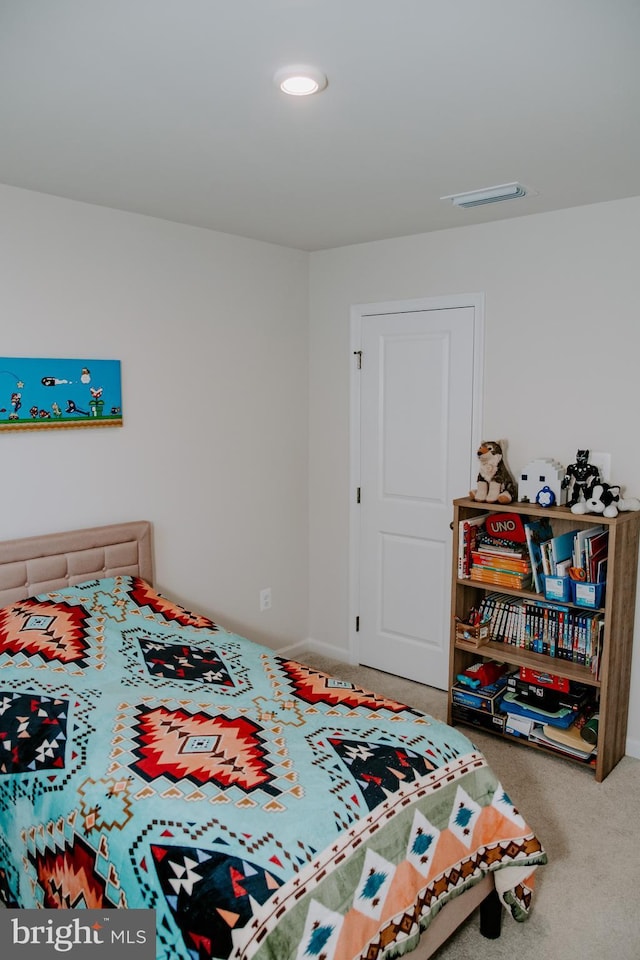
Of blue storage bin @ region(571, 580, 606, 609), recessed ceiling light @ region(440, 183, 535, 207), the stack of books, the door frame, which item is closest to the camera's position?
recessed ceiling light @ region(440, 183, 535, 207)

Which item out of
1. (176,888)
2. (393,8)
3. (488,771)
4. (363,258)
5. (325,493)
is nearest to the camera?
(393,8)

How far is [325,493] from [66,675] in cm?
202

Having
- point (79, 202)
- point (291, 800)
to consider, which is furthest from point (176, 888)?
point (79, 202)

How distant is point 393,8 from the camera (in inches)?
56.0

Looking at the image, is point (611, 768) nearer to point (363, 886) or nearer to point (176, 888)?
point (363, 886)

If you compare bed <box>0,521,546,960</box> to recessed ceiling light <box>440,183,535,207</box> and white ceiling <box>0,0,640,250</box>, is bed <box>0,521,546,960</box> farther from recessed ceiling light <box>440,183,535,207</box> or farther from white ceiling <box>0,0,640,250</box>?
recessed ceiling light <box>440,183,535,207</box>

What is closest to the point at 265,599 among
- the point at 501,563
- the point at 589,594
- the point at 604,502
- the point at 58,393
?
the point at 501,563

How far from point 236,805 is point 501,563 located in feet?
5.76

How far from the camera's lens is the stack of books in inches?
120

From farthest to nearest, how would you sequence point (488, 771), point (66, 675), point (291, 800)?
1. point (66, 675)
2. point (488, 771)
3. point (291, 800)

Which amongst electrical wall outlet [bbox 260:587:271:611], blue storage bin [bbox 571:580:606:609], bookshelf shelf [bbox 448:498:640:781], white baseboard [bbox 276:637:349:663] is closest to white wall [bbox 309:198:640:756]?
bookshelf shelf [bbox 448:498:640:781]

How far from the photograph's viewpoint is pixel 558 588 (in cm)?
289
